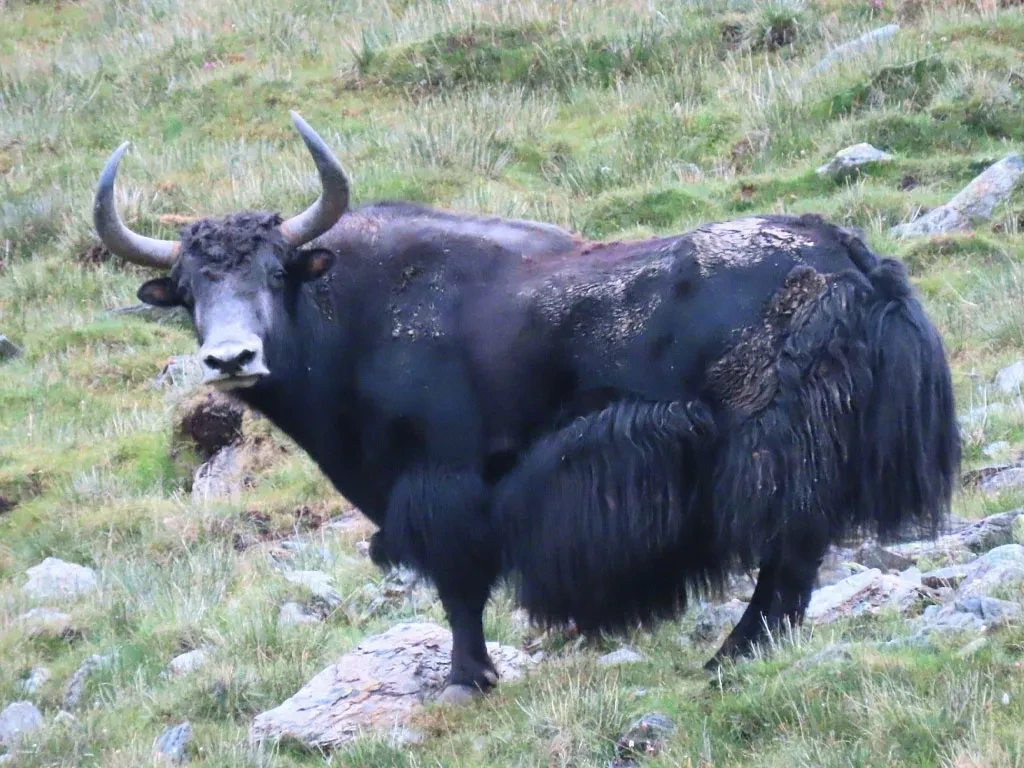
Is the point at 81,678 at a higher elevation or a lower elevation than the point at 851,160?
lower

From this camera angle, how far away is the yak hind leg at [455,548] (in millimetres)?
5949

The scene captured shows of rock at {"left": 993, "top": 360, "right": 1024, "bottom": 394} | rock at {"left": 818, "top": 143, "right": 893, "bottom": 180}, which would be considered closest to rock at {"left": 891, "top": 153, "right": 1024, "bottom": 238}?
rock at {"left": 818, "top": 143, "right": 893, "bottom": 180}

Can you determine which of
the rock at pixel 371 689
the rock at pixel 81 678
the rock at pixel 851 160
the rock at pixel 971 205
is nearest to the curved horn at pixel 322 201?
the rock at pixel 371 689

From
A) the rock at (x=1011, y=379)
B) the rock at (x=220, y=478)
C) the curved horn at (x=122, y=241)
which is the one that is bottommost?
the rock at (x=220, y=478)

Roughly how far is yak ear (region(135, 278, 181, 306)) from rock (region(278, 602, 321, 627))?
155cm

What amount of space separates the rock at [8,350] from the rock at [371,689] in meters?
7.04

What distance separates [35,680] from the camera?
725cm

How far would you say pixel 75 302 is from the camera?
43.2 feet

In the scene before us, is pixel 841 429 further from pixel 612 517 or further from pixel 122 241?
pixel 122 241

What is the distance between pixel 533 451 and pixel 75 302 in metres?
8.20

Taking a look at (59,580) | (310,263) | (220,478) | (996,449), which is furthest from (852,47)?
(310,263)

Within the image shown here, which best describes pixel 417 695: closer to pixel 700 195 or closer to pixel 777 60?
pixel 700 195

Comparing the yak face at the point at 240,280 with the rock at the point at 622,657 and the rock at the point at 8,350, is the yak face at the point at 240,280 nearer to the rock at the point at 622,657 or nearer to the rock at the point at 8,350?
the rock at the point at 622,657

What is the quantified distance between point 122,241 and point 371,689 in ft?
6.92
